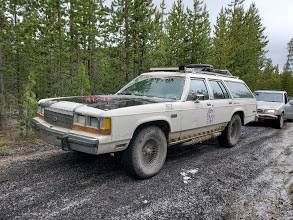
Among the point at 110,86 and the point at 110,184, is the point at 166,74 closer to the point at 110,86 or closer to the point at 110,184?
the point at 110,184

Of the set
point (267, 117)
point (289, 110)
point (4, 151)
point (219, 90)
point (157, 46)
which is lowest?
point (4, 151)

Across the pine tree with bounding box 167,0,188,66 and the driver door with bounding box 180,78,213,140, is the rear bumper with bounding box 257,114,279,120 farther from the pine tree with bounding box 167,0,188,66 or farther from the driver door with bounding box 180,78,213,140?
the pine tree with bounding box 167,0,188,66

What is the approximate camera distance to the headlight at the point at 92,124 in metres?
4.04

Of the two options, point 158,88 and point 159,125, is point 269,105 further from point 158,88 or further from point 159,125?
point 159,125

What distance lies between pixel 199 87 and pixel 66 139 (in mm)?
3199

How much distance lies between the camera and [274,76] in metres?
38.2

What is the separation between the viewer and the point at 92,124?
415cm

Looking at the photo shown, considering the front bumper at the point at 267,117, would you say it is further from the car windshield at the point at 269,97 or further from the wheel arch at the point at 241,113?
the wheel arch at the point at 241,113

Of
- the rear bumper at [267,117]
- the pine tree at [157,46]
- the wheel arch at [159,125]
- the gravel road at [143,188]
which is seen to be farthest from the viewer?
the pine tree at [157,46]

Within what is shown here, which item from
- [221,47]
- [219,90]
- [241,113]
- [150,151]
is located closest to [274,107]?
[241,113]

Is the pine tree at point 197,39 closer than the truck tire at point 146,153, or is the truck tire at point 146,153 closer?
the truck tire at point 146,153

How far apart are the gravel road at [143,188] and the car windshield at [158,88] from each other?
144 cm

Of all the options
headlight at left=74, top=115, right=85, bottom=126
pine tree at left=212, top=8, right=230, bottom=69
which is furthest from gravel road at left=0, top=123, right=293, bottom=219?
pine tree at left=212, top=8, right=230, bottom=69

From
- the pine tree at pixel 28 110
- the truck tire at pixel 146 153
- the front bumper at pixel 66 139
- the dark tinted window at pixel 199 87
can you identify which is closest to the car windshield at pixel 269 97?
the dark tinted window at pixel 199 87
